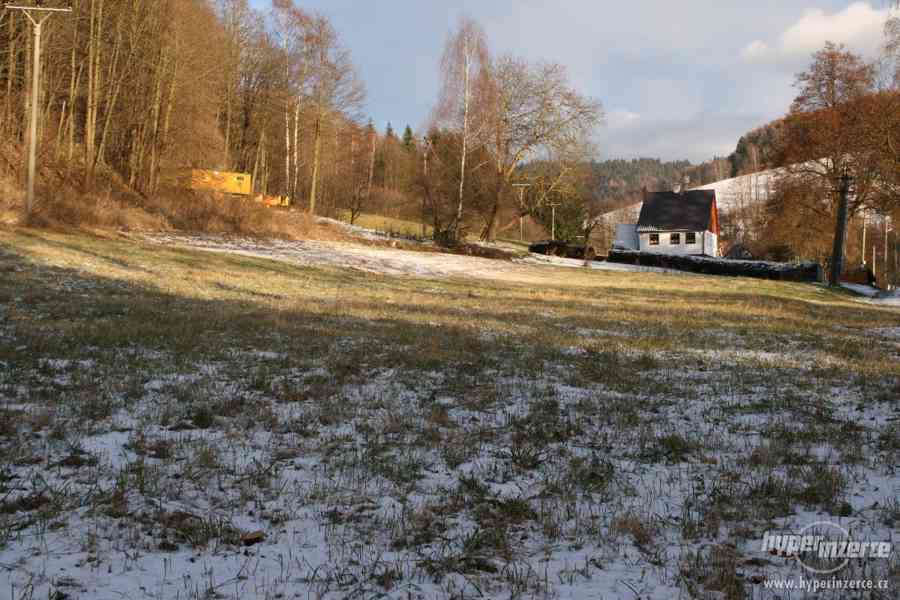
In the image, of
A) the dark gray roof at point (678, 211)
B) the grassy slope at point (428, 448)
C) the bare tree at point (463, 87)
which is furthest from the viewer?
the dark gray roof at point (678, 211)

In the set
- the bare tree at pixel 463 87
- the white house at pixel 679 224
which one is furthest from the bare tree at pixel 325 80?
the white house at pixel 679 224

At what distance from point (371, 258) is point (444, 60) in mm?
18097

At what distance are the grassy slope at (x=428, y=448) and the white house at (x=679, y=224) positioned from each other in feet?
195

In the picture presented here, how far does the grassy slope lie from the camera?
3408 mm

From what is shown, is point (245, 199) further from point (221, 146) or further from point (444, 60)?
point (444, 60)

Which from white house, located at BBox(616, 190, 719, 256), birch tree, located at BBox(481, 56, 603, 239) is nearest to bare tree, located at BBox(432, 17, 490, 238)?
birch tree, located at BBox(481, 56, 603, 239)

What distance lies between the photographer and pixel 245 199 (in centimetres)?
3794

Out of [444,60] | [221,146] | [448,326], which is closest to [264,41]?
[221,146]

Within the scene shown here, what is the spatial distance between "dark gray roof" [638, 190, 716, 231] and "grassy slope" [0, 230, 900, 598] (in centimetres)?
5949

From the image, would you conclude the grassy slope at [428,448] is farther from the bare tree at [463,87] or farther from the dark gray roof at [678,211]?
the dark gray roof at [678,211]

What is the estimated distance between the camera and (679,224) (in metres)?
68.6

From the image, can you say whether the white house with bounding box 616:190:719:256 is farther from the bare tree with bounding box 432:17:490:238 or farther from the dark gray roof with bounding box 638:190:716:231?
the bare tree with bounding box 432:17:490:238

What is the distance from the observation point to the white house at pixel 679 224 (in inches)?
2662

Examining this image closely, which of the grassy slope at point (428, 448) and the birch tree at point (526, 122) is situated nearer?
the grassy slope at point (428, 448)
